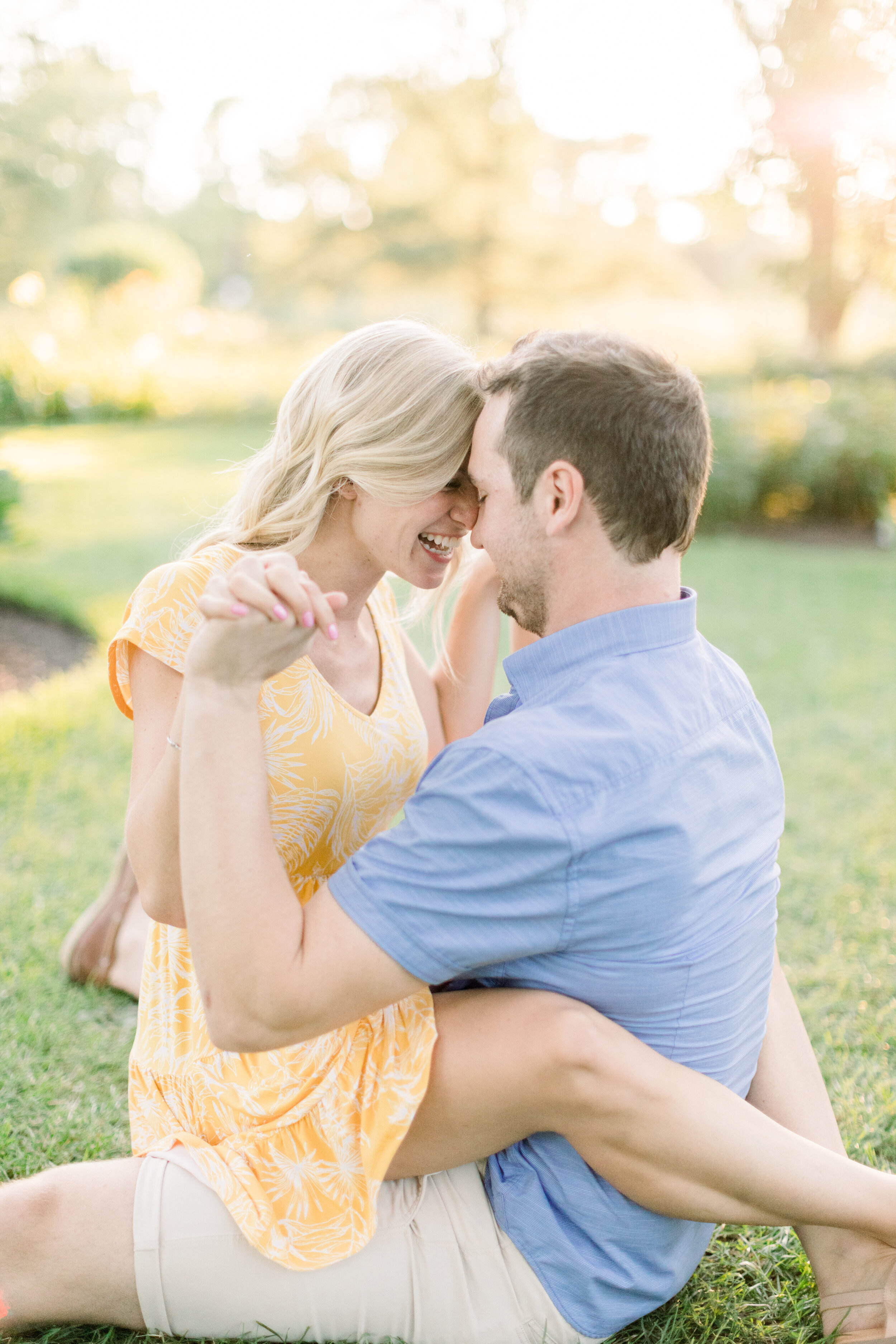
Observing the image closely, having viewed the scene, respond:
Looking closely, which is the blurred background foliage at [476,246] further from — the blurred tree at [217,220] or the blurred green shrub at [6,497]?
the blurred green shrub at [6,497]

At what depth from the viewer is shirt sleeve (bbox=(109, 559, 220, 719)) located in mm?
2002

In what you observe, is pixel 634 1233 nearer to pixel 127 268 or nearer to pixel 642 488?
pixel 642 488

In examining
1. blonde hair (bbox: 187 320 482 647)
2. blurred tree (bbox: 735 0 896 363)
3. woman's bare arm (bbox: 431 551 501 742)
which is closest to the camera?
blonde hair (bbox: 187 320 482 647)

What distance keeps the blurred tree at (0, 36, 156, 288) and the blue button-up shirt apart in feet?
78.5

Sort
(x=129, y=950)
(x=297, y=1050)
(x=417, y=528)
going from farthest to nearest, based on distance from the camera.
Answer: (x=129, y=950)
(x=417, y=528)
(x=297, y=1050)

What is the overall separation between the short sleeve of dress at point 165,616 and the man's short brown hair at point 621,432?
656 mm

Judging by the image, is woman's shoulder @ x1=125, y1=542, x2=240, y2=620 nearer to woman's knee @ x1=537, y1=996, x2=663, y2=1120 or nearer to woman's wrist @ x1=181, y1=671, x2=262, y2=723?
woman's wrist @ x1=181, y1=671, x2=262, y2=723

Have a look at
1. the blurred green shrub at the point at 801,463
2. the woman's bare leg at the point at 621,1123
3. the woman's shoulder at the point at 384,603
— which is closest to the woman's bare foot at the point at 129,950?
the woman's shoulder at the point at 384,603

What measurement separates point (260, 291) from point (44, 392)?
871 inches

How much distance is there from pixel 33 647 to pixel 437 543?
4.53 m

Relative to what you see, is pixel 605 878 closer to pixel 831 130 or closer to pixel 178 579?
pixel 178 579

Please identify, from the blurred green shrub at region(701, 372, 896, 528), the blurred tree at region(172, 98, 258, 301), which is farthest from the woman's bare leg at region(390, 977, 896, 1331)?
the blurred tree at region(172, 98, 258, 301)

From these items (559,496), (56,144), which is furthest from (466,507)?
(56,144)

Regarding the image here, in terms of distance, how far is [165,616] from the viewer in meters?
2.01
